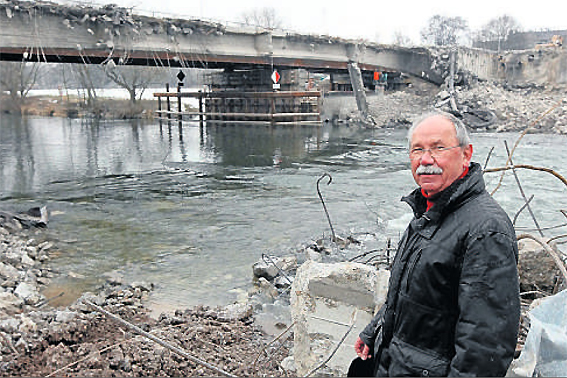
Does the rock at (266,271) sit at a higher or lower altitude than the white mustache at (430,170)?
lower

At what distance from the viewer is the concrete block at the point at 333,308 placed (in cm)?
386

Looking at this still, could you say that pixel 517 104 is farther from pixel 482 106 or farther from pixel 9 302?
pixel 9 302

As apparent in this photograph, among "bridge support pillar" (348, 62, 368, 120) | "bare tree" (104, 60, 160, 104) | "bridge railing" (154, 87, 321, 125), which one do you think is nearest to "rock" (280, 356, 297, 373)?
"bridge railing" (154, 87, 321, 125)

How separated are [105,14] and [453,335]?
21.4 metres

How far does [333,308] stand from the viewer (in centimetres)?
397

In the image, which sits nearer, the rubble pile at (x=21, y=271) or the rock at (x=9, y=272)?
the rubble pile at (x=21, y=271)

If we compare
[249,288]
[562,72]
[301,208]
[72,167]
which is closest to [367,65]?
[562,72]

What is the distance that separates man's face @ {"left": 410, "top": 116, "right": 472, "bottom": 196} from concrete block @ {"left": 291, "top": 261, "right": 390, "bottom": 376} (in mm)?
1627

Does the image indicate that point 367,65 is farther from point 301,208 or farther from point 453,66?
point 301,208

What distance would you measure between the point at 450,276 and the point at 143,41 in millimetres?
22295

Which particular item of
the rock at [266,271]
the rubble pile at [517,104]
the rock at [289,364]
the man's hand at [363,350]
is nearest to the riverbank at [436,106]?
the rubble pile at [517,104]

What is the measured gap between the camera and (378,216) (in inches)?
455

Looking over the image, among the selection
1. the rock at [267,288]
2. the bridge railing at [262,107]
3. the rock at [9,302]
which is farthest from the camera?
the bridge railing at [262,107]

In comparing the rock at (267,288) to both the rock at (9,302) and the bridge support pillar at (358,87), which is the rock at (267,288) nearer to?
the rock at (9,302)
